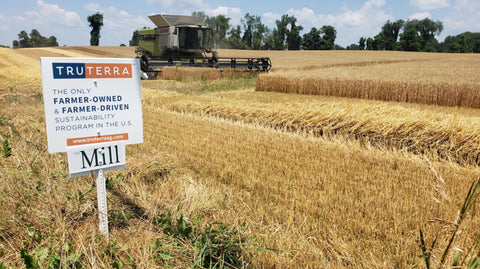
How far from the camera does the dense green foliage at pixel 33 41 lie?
9862cm

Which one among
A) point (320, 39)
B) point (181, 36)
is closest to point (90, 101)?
point (181, 36)

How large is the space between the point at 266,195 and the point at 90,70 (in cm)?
236

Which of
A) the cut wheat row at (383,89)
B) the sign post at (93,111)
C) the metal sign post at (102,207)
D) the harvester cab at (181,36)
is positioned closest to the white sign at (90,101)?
the sign post at (93,111)

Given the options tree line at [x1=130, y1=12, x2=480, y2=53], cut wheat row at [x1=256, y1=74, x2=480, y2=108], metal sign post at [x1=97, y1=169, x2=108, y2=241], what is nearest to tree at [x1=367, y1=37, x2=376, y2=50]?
tree line at [x1=130, y1=12, x2=480, y2=53]

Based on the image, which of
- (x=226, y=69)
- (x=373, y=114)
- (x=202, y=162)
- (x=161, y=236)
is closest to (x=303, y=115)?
(x=373, y=114)

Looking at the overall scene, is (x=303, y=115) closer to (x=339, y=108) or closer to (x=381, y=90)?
(x=339, y=108)

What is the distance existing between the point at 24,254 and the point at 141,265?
29.7 inches

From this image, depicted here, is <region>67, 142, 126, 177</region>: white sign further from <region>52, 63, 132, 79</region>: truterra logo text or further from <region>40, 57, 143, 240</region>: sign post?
<region>52, 63, 132, 79</region>: truterra logo text

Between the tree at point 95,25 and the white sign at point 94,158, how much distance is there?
91230 mm

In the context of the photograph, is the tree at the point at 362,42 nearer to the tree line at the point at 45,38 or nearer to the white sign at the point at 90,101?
the tree line at the point at 45,38

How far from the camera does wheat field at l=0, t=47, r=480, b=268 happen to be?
267 centimetres

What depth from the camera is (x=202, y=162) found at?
5445 millimetres

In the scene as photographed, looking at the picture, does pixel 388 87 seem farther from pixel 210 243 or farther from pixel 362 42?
pixel 362 42

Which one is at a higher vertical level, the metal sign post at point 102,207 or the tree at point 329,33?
the tree at point 329,33
